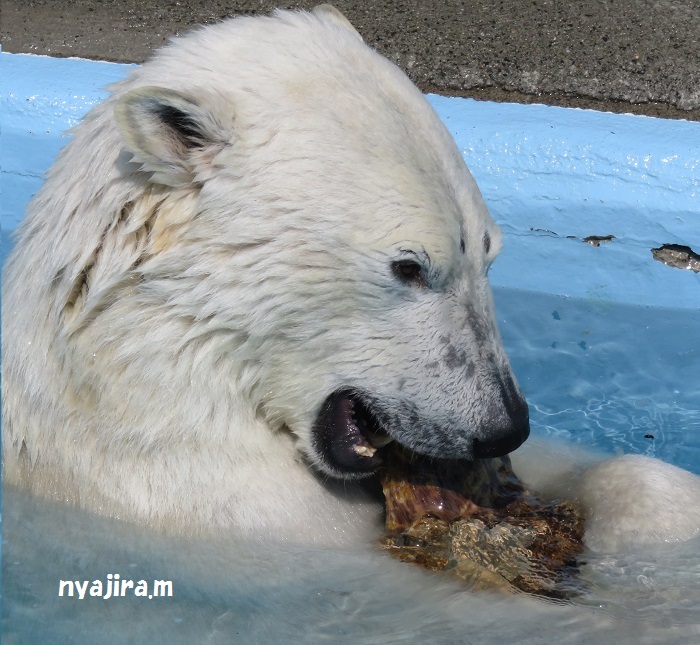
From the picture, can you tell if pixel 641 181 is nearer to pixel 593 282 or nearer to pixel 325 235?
pixel 593 282

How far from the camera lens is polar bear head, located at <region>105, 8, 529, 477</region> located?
2158 mm

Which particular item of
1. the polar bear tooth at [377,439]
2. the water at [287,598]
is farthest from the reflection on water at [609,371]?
the polar bear tooth at [377,439]

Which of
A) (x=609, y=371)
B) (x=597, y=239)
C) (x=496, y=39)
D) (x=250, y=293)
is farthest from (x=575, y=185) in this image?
(x=250, y=293)

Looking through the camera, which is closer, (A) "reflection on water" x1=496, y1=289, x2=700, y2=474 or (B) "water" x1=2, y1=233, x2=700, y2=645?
(B) "water" x1=2, y1=233, x2=700, y2=645

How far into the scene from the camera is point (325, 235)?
2180 mm

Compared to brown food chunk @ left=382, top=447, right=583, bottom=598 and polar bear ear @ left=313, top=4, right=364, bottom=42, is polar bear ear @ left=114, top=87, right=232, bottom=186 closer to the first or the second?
polar bear ear @ left=313, top=4, right=364, bottom=42

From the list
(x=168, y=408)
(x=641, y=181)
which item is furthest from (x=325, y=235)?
(x=641, y=181)

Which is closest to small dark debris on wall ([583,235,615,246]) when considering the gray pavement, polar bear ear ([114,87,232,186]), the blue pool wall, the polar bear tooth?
the blue pool wall

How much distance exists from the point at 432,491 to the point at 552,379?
1568 millimetres

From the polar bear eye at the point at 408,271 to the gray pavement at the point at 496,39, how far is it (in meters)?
2.63

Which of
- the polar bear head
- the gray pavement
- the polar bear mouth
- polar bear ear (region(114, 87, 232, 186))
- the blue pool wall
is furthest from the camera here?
the gray pavement

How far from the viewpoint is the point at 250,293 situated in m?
2.19

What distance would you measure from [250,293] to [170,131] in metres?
0.37

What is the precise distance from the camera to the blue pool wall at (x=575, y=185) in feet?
13.1
